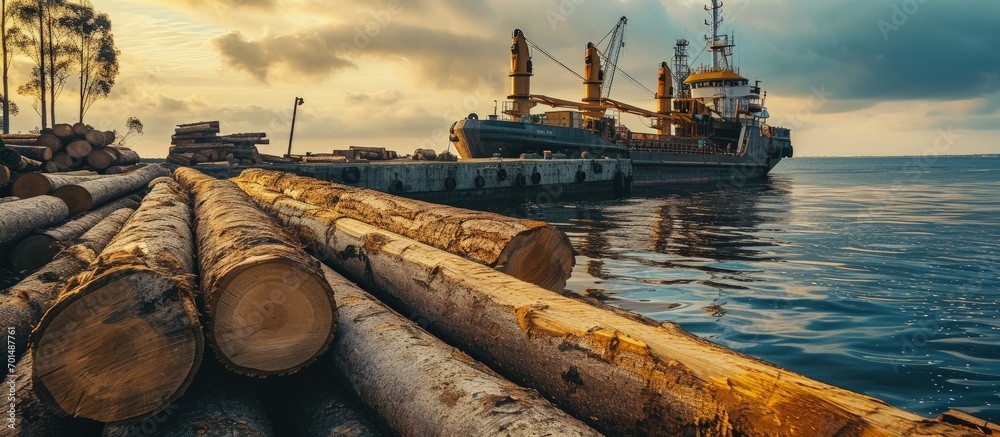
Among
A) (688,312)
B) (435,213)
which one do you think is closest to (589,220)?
(688,312)

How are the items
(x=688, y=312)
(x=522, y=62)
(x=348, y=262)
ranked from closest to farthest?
(x=348, y=262)
(x=688, y=312)
(x=522, y=62)

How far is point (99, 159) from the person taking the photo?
60.8 feet

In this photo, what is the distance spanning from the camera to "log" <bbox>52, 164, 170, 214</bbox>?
9.74m

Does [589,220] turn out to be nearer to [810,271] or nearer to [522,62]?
[810,271]

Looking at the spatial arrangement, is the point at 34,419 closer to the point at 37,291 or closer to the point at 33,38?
the point at 37,291

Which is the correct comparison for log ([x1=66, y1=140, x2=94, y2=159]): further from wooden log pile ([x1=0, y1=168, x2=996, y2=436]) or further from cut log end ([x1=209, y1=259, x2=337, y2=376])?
cut log end ([x1=209, y1=259, x2=337, y2=376])

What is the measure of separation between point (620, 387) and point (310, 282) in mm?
1721

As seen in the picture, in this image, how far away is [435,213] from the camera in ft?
21.7

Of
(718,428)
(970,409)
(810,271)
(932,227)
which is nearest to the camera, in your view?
(718,428)

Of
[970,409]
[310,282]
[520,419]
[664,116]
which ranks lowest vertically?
[970,409]

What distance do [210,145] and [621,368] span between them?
2342cm

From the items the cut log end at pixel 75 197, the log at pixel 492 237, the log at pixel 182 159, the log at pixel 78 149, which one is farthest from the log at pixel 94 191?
the log at pixel 182 159

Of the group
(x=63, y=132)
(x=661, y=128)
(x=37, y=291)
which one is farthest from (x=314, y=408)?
(x=661, y=128)

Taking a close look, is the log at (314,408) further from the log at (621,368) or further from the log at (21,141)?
the log at (21,141)
